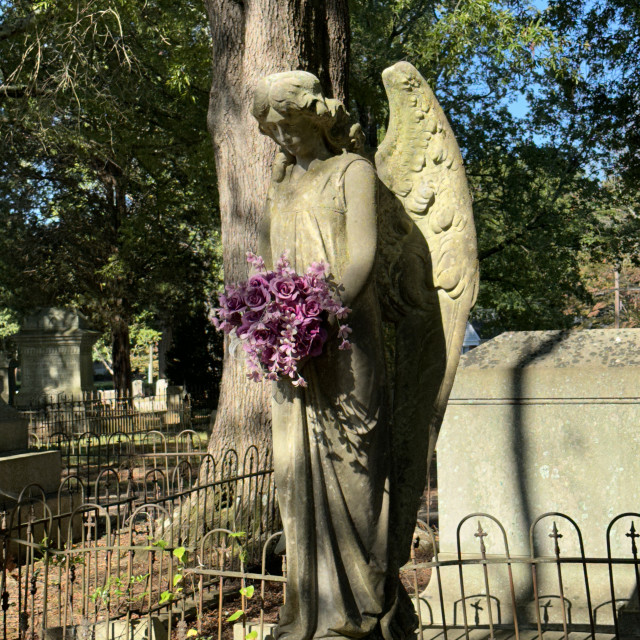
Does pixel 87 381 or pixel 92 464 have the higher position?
pixel 87 381

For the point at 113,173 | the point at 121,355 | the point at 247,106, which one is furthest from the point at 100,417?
the point at 247,106

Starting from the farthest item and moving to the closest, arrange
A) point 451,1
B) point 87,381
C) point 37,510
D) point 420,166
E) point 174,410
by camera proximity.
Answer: point 87,381, point 174,410, point 451,1, point 37,510, point 420,166

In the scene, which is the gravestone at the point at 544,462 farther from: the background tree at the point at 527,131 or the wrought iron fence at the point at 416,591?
the background tree at the point at 527,131

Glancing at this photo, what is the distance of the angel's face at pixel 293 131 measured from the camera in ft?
11.1

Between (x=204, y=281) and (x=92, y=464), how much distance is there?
389 inches

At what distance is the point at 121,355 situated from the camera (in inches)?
912

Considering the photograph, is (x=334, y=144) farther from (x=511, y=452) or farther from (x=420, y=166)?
(x=511, y=452)

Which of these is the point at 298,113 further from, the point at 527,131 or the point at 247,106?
the point at 527,131

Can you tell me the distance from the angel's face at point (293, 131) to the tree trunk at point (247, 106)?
4.65 m

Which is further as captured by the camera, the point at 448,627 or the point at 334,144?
the point at 448,627

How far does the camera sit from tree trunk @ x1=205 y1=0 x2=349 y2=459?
815cm

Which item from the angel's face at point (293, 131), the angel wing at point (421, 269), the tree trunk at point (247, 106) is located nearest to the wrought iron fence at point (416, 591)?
the angel wing at point (421, 269)

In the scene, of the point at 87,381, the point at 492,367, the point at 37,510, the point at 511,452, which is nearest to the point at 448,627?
the point at 511,452

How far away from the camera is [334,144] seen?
11.7 feet
